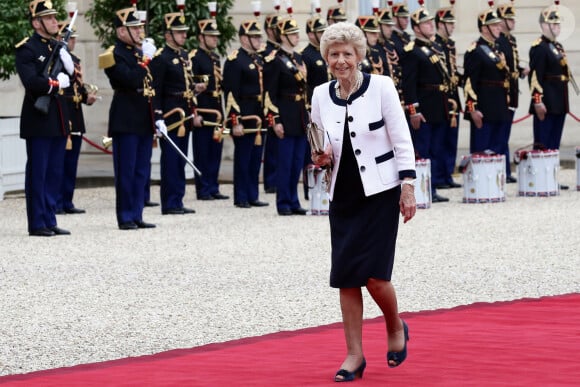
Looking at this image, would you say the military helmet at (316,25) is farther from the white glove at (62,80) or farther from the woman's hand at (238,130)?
the white glove at (62,80)

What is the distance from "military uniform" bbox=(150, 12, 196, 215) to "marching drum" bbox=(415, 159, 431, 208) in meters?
2.05

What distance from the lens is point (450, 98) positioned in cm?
1730

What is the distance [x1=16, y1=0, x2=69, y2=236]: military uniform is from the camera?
42.9 feet

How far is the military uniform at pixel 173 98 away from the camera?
15289 mm

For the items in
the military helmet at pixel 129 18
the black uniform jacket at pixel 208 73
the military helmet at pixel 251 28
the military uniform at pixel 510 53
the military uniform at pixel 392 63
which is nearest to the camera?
the military helmet at pixel 129 18

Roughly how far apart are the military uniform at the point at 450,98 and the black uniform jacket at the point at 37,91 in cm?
502

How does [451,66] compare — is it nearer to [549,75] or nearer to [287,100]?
[549,75]

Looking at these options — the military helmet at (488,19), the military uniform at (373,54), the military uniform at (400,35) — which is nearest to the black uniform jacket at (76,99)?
the military uniform at (373,54)

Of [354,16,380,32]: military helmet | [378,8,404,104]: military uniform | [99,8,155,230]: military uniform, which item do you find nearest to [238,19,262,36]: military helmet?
[354,16,380,32]: military helmet

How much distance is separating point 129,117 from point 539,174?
15.4 ft

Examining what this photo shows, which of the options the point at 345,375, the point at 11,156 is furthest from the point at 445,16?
the point at 345,375

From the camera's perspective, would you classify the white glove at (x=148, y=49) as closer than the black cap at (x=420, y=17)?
Yes

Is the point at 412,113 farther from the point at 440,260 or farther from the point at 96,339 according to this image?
the point at 96,339

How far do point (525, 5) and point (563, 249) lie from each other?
1397 cm
